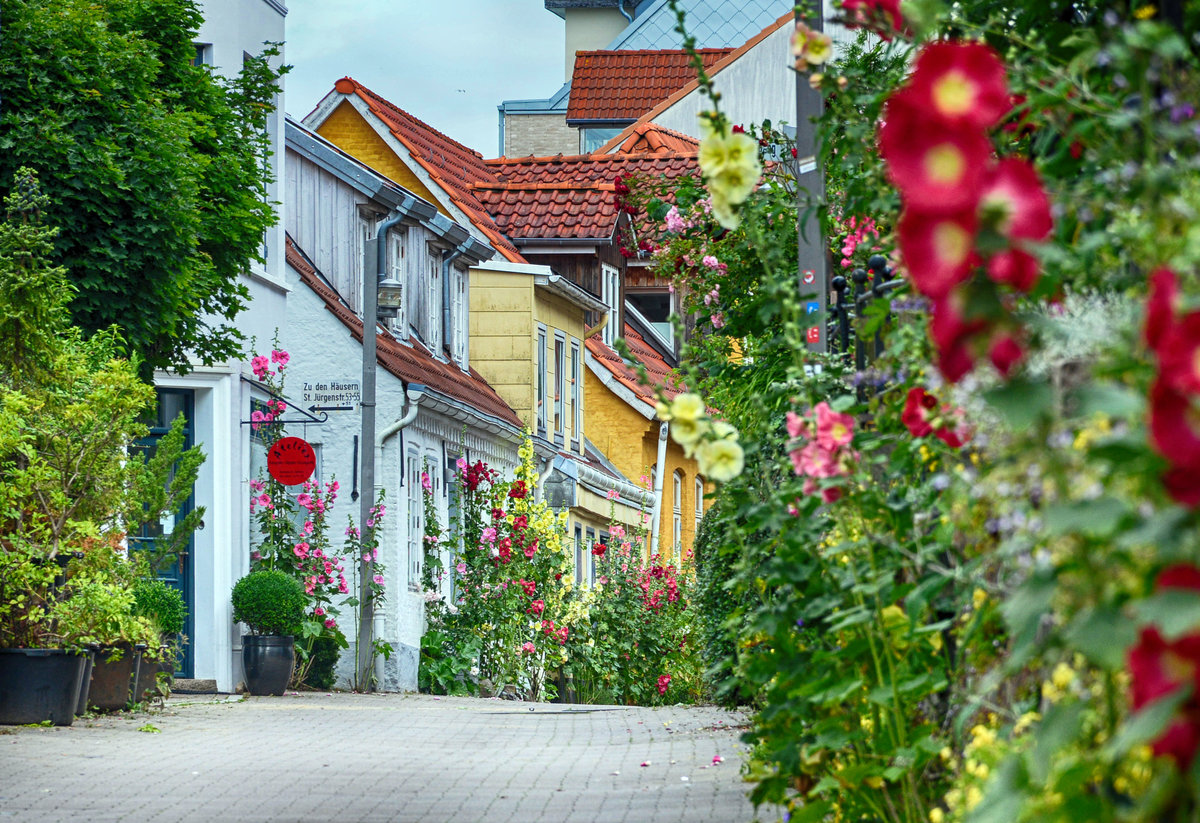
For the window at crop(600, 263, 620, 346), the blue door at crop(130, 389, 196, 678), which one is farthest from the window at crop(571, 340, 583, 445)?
the blue door at crop(130, 389, 196, 678)

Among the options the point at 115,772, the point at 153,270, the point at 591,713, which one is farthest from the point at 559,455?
the point at 115,772

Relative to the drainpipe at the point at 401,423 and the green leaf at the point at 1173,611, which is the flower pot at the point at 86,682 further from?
the green leaf at the point at 1173,611

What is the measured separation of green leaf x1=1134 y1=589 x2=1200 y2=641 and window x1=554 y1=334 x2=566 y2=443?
26.3m

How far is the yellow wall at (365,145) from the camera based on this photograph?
2764 centimetres

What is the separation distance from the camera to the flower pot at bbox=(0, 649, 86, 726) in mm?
11312

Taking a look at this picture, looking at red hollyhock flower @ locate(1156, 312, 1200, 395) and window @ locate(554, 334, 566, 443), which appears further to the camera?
window @ locate(554, 334, 566, 443)

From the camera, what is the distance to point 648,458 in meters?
32.3

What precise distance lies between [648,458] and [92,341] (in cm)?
2073

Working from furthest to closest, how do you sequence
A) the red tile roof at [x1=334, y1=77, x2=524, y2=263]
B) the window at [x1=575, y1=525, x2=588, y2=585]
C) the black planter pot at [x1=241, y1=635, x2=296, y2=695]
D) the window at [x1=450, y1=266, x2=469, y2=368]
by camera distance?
the window at [x1=575, y1=525, x2=588, y2=585] → the red tile roof at [x1=334, y1=77, x2=524, y2=263] → the window at [x1=450, y1=266, x2=469, y2=368] → the black planter pot at [x1=241, y1=635, x2=296, y2=695]

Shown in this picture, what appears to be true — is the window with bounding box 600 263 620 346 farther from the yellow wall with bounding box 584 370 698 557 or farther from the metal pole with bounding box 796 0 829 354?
the metal pole with bounding box 796 0 829 354

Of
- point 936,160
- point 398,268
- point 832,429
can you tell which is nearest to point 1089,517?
point 936,160

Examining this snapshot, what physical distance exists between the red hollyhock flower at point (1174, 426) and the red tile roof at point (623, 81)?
39.7 m

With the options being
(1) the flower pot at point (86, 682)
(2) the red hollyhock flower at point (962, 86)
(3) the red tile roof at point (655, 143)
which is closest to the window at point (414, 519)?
(1) the flower pot at point (86, 682)

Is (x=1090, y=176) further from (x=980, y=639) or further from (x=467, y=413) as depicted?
(x=467, y=413)
